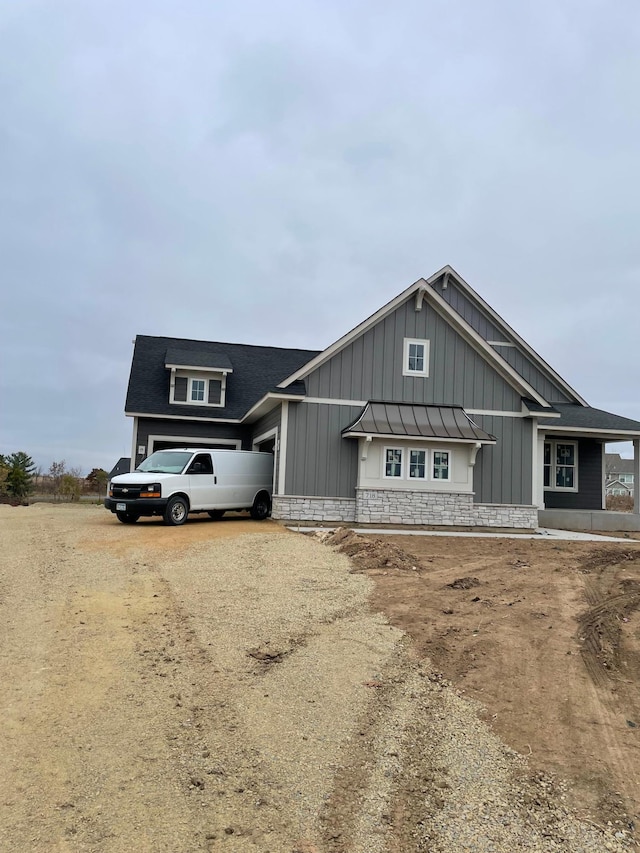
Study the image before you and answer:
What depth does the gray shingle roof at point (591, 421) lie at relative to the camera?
20031mm

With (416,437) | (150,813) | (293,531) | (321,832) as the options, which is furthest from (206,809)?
(416,437)

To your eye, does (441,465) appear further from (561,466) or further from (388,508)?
(561,466)

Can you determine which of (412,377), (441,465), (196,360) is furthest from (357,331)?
(196,360)

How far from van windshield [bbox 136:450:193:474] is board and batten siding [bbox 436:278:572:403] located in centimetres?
1103

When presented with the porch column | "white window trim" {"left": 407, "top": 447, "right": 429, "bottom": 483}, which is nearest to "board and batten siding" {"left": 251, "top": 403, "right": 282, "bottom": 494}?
"white window trim" {"left": 407, "top": 447, "right": 429, "bottom": 483}

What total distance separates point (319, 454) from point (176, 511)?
4066mm

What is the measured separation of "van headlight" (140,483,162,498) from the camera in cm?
1551

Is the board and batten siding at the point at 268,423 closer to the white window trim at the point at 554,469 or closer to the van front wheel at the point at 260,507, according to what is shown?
the van front wheel at the point at 260,507

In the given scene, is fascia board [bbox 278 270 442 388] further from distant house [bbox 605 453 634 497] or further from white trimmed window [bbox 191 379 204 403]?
distant house [bbox 605 453 634 497]

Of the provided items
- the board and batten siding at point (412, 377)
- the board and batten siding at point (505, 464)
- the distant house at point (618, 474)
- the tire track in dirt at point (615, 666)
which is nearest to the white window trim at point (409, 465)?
the board and batten siding at point (505, 464)

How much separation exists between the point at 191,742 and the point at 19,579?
6050 millimetres

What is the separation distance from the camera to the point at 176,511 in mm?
15898

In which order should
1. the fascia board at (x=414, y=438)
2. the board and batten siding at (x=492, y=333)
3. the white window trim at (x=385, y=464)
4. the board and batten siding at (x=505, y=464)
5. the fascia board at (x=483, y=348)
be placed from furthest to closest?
1. the board and batten siding at (x=492, y=333)
2. the board and batten siding at (x=505, y=464)
3. the fascia board at (x=483, y=348)
4. the white window trim at (x=385, y=464)
5. the fascia board at (x=414, y=438)

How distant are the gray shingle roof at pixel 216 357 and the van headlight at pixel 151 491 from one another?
25.0 ft
